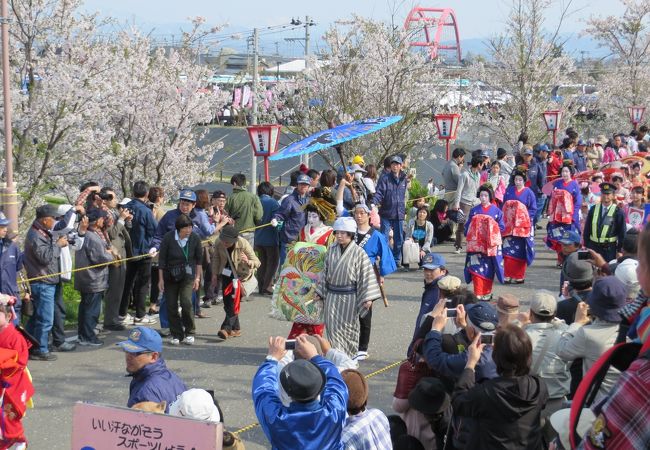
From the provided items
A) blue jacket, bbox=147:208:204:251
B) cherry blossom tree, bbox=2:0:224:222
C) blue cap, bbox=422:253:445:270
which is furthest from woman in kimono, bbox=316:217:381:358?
cherry blossom tree, bbox=2:0:224:222

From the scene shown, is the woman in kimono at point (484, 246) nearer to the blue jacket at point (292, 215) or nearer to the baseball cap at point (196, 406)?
the blue jacket at point (292, 215)

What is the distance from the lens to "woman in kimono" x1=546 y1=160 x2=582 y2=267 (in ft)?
44.4

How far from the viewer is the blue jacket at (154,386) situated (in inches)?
211

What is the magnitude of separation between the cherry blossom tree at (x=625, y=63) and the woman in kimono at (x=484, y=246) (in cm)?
2330

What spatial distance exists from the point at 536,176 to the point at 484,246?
561 centimetres

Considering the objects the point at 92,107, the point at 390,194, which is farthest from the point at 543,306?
the point at 92,107

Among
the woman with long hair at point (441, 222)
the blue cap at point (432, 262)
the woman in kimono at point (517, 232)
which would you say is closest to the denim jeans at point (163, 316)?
the blue cap at point (432, 262)

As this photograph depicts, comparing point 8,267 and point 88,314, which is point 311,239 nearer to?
point 88,314

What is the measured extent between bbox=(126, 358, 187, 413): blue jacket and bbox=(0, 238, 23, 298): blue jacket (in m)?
3.91

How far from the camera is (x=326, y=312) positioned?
910cm

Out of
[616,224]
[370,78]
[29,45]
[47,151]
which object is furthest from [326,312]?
[370,78]

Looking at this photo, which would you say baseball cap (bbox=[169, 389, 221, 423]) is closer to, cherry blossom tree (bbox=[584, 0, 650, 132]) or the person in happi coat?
the person in happi coat

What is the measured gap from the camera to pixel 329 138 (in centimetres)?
1194

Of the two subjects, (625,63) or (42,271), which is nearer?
(42,271)
